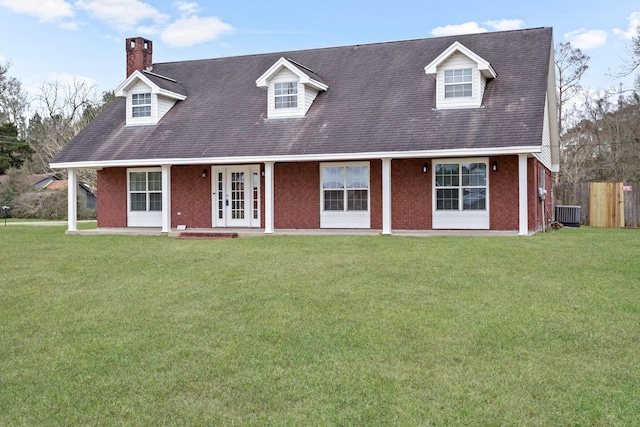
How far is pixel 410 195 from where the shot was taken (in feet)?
54.5

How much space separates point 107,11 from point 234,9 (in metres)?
11.1

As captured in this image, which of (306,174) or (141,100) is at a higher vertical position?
(141,100)

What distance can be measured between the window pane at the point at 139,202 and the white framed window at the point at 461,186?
10017 mm

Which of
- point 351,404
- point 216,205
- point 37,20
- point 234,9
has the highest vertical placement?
point 37,20

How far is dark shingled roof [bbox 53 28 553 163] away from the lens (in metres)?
15.6

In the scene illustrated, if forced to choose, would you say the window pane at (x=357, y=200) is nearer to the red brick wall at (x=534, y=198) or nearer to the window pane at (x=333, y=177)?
the window pane at (x=333, y=177)

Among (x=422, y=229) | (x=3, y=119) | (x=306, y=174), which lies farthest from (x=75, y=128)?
(x=422, y=229)

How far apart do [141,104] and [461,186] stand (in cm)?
1150

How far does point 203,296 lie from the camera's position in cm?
770

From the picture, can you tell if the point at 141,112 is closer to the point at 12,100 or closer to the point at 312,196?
the point at 312,196

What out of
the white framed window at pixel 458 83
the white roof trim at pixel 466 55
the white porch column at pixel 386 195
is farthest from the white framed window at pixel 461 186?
the white roof trim at pixel 466 55

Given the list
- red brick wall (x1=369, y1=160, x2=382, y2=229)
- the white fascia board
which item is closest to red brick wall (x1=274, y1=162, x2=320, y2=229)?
the white fascia board

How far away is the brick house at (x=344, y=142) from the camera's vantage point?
1577cm

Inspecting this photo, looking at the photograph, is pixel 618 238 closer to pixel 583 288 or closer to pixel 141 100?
pixel 583 288
